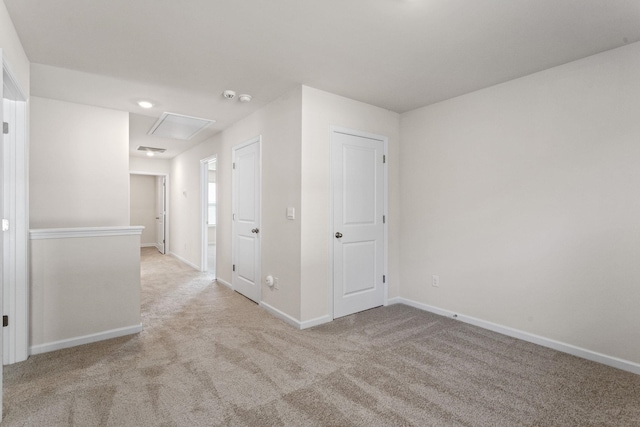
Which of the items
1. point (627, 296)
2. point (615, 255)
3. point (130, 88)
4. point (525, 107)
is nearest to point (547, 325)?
point (627, 296)

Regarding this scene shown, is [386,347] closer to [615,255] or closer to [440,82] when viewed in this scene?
[615,255]

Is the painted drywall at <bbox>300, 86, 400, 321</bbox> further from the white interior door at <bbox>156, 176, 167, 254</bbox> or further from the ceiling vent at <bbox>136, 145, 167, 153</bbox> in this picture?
the white interior door at <bbox>156, 176, 167, 254</bbox>

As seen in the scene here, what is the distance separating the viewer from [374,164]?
3744 millimetres

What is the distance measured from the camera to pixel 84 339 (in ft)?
9.09

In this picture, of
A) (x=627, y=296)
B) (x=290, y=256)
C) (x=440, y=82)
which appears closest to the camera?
(x=627, y=296)

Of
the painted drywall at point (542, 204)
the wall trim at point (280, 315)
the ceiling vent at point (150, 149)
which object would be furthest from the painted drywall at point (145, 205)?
the painted drywall at point (542, 204)

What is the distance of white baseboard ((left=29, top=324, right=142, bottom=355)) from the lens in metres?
2.58

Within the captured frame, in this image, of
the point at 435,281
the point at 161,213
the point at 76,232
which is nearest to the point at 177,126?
the point at 76,232

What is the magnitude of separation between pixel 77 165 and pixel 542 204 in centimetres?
494

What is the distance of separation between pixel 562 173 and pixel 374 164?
5.92 feet

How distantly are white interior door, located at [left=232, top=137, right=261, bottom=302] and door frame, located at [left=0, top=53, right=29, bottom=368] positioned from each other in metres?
2.09

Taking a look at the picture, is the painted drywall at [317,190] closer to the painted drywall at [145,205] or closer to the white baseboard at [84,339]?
the white baseboard at [84,339]

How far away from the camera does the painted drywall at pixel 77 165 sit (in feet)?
11.4

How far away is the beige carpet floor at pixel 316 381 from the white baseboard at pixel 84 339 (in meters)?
0.08
